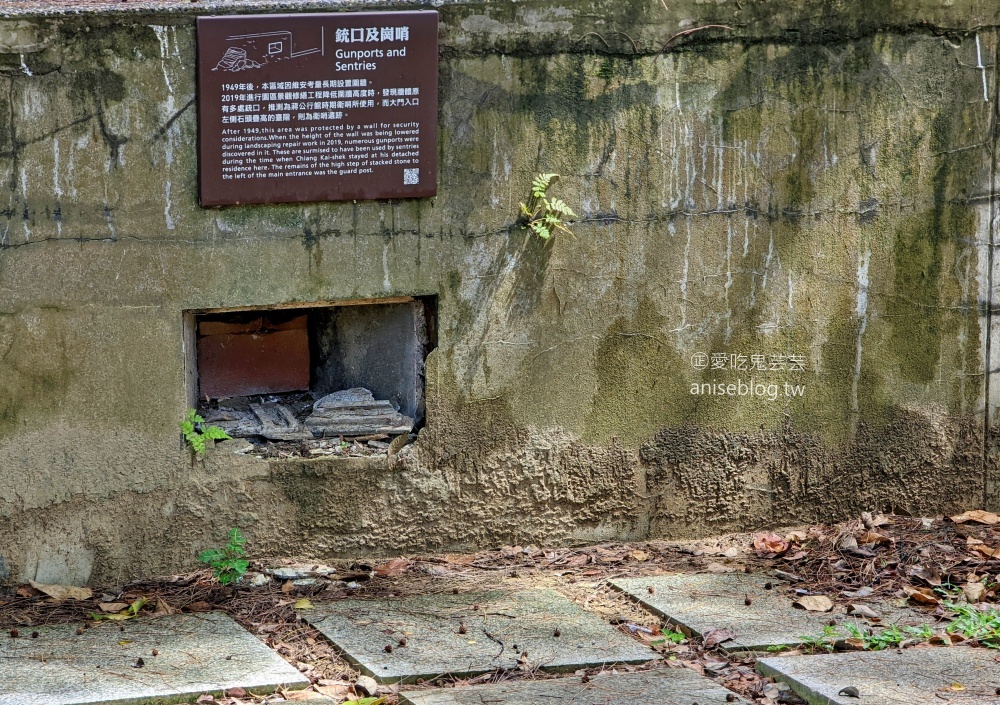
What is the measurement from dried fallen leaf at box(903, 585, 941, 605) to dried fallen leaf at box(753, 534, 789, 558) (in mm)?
573

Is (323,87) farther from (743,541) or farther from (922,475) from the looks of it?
(922,475)

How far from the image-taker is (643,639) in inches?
182

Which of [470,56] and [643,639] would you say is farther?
[470,56]

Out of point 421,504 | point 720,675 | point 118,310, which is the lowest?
point 720,675

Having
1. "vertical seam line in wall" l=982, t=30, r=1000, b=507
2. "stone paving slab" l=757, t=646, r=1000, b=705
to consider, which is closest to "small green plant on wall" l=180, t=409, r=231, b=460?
"stone paving slab" l=757, t=646, r=1000, b=705

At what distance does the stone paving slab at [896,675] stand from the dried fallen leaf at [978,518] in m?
1.31

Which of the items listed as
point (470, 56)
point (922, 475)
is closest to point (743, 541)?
point (922, 475)

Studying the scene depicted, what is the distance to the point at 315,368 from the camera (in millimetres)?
5676

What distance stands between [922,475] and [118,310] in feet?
11.2

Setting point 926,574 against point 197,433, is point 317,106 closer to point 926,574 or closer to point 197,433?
point 197,433

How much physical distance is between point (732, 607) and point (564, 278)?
1.44m

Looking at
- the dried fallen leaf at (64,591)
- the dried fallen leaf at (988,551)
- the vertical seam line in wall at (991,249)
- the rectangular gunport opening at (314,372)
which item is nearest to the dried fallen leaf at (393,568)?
the rectangular gunport opening at (314,372)

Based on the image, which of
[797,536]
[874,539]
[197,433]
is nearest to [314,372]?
[197,433]

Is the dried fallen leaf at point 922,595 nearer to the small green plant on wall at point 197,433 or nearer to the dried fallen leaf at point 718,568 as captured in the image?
the dried fallen leaf at point 718,568
